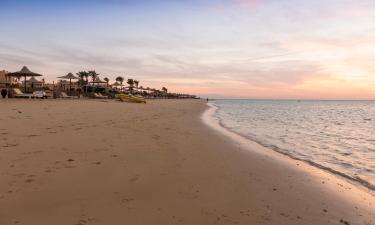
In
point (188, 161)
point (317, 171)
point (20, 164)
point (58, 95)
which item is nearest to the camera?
point (20, 164)

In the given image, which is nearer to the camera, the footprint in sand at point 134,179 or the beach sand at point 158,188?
the beach sand at point 158,188

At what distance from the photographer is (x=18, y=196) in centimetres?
425

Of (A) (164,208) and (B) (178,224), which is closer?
(B) (178,224)

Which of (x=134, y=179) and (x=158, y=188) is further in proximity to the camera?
(x=134, y=179)

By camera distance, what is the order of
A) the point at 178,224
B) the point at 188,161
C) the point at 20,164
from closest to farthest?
the point at 178,224
the point at 20,164
the point at 188,161

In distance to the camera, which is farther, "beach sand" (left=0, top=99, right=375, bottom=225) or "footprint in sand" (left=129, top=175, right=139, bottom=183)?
"footprint in sand" (left=129, top=175, right=139, bottom=183)

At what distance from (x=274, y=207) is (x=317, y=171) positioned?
3856 mm

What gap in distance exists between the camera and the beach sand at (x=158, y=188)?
3.93 meters

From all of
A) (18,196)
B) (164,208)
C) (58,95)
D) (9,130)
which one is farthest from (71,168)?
(58,95)

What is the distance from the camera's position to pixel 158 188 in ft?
16.5

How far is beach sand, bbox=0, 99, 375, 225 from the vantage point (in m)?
3.93

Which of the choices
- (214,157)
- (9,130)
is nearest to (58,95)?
(9,130)

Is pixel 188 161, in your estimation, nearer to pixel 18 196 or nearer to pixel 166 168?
pixel 166 168

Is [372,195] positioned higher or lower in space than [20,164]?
lower
